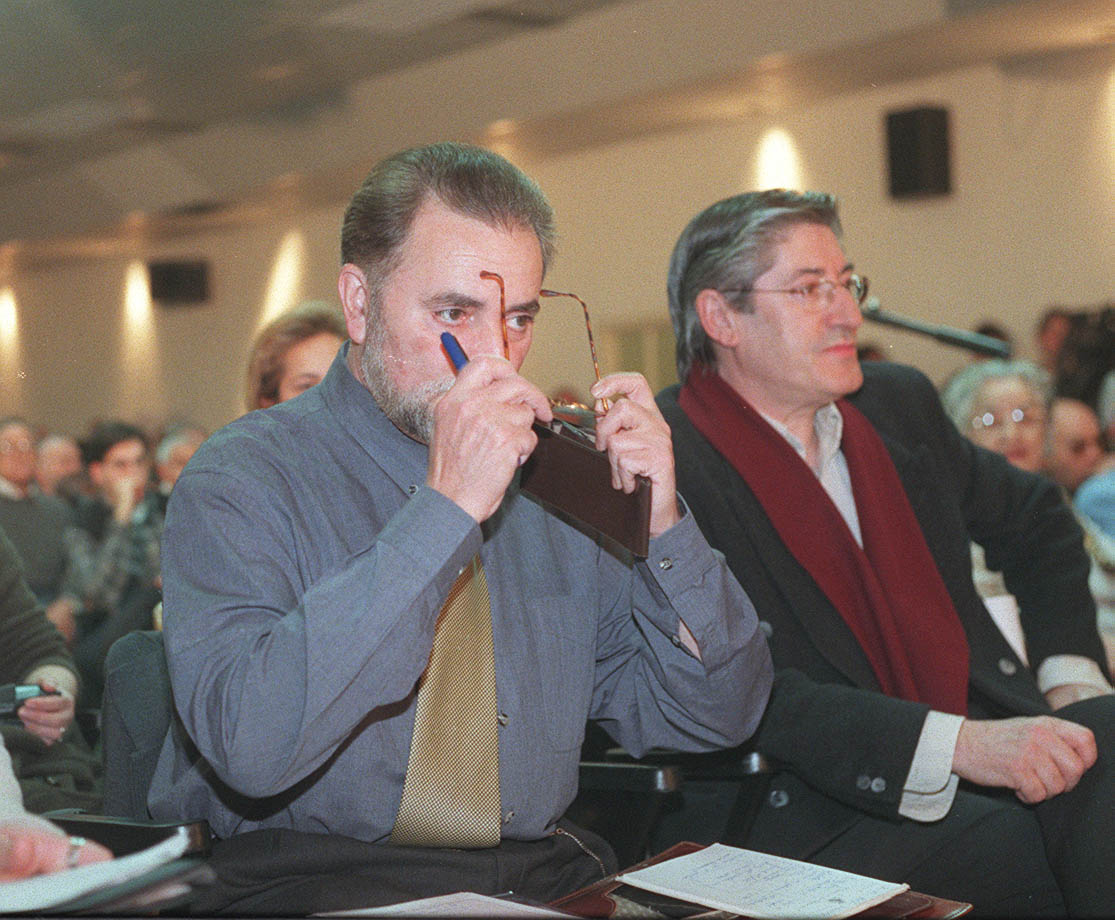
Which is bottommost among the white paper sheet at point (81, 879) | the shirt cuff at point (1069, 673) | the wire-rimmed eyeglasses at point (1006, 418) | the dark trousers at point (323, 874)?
the shirt cuff at point (1069, 673)

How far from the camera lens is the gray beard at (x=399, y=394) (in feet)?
4.87

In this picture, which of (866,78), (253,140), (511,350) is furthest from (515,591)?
(866,78)

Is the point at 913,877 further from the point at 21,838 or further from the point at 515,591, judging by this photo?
the point at 21,838

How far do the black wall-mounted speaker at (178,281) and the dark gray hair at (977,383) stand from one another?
6.27ft

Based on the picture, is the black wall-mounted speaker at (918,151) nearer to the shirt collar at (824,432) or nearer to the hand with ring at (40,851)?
the shirt collar at (824,432)

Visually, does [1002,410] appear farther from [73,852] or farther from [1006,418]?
[73,852]

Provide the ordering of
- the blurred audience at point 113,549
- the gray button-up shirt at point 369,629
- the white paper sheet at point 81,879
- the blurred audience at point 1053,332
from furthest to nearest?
the blurred audience at point 1053,332 < the blurred audience at point 113,549 < the gray button-up shirt at point 369,629 < the white paper sheet at point 81,879

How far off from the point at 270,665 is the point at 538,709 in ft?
1.33

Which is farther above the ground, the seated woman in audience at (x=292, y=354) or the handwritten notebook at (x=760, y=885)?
the seated woman in audience at (x=292, y=354)

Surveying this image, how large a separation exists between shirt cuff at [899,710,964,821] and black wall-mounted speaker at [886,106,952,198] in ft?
15.6

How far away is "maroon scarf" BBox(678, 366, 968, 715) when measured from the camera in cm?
207

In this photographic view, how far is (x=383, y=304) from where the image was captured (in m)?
1.53

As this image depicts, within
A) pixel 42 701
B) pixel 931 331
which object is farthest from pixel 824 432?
pixel 42 701

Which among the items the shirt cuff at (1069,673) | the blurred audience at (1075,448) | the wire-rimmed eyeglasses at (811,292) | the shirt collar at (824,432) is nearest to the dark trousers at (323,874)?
the shirt collar at (824,432)
